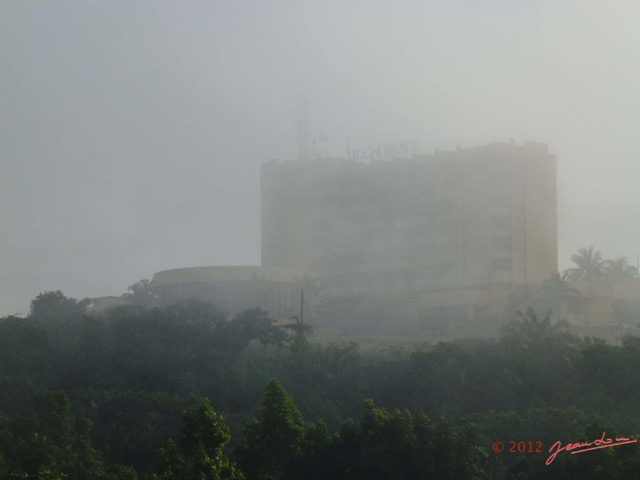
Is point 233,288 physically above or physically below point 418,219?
below

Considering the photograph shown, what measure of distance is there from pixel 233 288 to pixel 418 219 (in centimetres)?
3170

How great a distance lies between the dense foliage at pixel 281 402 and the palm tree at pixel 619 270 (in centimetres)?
3415

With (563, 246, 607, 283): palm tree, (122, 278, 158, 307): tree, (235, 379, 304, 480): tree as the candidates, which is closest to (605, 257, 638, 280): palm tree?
(563, 246, 607, 283): palm tree

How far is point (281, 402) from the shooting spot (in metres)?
43.9

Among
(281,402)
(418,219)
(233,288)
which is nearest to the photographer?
(281,402)

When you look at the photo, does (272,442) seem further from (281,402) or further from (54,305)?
(54,305)

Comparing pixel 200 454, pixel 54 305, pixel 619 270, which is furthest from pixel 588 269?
pixel 200 454

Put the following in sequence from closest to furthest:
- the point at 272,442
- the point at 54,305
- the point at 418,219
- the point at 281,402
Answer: the point at 272,442, the point at 281,402, the point at 54,305, the point at 418,219

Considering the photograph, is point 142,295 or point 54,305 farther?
point 142,295

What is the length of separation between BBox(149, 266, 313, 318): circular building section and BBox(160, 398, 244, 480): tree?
79.9 meters

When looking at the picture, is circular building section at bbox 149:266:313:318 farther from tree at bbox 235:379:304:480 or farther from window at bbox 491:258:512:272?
tree at bbox 235:379:304:480

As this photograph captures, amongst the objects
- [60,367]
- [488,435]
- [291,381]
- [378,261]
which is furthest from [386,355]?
[378,261]

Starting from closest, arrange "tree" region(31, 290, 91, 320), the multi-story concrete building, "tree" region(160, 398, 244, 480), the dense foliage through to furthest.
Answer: "tree" region(160, 398, 244, 480)
the dense foliage
"tree" region(31, 290, 91, 320)
the multi-story concrete building

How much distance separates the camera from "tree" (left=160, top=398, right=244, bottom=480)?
35062 millimetres
